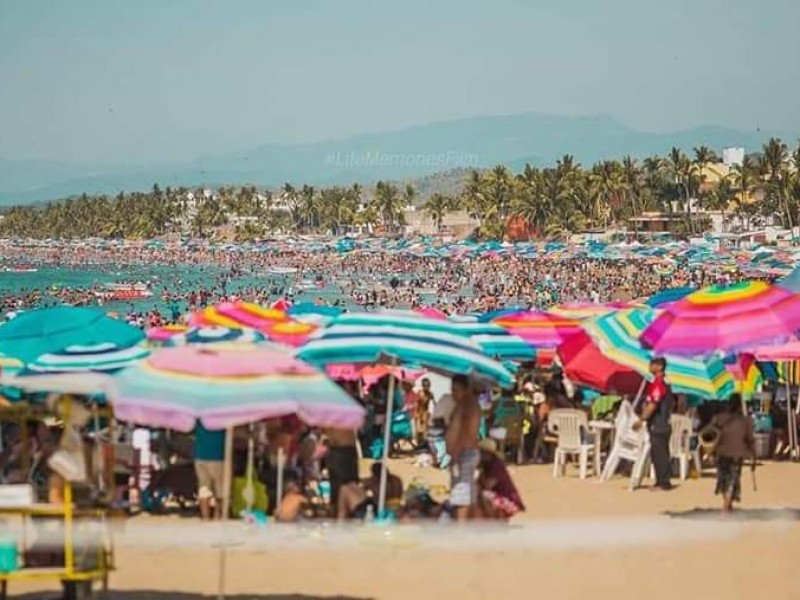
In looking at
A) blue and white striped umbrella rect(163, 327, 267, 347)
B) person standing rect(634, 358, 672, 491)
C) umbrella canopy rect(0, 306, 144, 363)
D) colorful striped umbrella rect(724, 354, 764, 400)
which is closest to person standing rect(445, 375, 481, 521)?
blue and white striped umbrella rect(163, 327, 267, 347)

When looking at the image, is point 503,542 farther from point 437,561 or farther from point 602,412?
point 602,412

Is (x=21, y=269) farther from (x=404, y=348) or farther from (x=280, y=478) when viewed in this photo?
(x=404, y=348)

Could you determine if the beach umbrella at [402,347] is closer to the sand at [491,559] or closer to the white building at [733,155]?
the sand at [491,559]

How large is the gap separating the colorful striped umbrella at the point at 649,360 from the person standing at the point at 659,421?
821 millimetres

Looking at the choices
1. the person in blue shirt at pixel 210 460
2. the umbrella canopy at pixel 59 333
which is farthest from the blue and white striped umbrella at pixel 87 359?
the person in blue shirt at pixel 210 460

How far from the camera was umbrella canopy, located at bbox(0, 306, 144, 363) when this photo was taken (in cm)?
1207

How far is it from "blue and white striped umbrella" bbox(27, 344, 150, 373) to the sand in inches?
57.3

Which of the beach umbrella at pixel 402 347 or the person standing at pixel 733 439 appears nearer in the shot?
the beach umbrella at pixel 402 347

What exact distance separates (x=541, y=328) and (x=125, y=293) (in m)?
66.5

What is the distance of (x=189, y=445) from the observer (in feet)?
36.4

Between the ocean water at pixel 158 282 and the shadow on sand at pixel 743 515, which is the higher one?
the shadow on sand at pixel 743 515

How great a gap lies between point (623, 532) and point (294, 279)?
275 ft

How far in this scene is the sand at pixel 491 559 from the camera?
7719mm

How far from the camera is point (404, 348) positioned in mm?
8266
